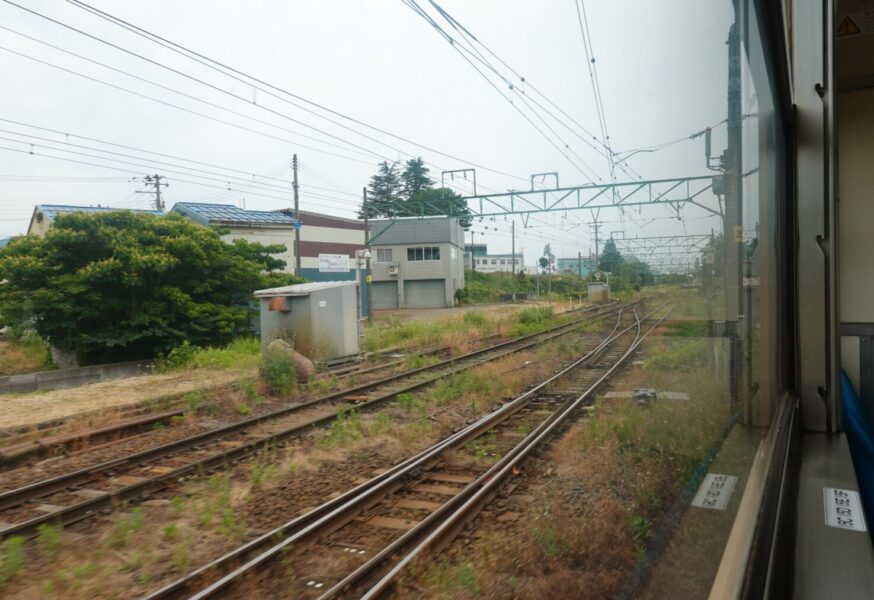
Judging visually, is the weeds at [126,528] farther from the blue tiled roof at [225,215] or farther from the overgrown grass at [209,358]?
the blue tiled roof at [225,215]

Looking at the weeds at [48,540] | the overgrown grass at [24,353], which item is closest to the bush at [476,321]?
the overgrown grass at [24,353]

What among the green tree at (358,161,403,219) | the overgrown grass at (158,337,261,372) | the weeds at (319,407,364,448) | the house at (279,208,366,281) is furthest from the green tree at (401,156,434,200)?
the weeds at (319,407,364,448)

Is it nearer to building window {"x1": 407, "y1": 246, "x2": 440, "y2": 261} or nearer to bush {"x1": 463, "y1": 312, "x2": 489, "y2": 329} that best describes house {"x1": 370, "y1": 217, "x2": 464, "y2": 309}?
building window {"x1": 407, "y1": 246, "x2": 440, "y2": 261}

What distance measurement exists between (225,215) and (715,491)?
19.6m

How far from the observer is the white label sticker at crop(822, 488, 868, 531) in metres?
1.72

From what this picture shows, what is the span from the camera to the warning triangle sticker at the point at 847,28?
2756 mm

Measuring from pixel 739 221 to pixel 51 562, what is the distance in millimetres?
4078

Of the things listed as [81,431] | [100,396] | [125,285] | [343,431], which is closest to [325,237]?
[125,285]

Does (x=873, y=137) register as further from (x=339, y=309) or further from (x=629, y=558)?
(x=339, y=309)

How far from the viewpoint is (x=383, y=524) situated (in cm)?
376

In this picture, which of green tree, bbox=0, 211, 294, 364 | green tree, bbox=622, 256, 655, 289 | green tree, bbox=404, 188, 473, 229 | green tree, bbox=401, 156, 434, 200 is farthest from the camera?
green tree, bbox=401, 156, 434, 200

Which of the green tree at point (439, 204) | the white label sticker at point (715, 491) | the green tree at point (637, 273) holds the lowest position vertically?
the white label sticker at point (715, 491)

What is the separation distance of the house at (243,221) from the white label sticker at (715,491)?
17.7 metres

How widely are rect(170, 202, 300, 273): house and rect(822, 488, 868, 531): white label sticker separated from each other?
17.4m
